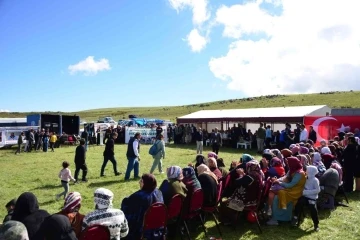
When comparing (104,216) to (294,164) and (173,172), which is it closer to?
(173,172)

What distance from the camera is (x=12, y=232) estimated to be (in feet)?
9.66

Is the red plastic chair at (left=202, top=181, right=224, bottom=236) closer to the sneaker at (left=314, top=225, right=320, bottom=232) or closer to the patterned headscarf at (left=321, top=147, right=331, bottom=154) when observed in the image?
the sneaker at (left=314, top=225, right=320, bottom=232)

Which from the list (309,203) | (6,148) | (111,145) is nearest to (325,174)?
(309,203)

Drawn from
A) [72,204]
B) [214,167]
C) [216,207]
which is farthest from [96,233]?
[214,167]

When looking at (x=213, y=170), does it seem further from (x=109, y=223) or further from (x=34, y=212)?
(x=34, y=212)

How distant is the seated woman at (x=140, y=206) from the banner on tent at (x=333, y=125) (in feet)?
46.4

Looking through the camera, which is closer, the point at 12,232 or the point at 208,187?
the point at 12,232

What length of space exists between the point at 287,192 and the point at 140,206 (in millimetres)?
3074

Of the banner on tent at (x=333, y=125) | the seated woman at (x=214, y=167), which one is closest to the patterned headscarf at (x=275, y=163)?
the seated woman at (x=214, y=167)

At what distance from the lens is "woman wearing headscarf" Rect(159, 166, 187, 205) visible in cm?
548

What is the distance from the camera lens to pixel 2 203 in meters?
8.57

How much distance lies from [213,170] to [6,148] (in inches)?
854

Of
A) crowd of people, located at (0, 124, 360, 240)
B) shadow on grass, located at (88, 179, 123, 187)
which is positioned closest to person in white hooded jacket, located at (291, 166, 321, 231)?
crowd of people, located at (0, 124, 360, 240)

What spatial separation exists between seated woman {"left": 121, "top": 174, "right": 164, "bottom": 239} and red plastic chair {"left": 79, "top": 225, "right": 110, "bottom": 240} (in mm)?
952
